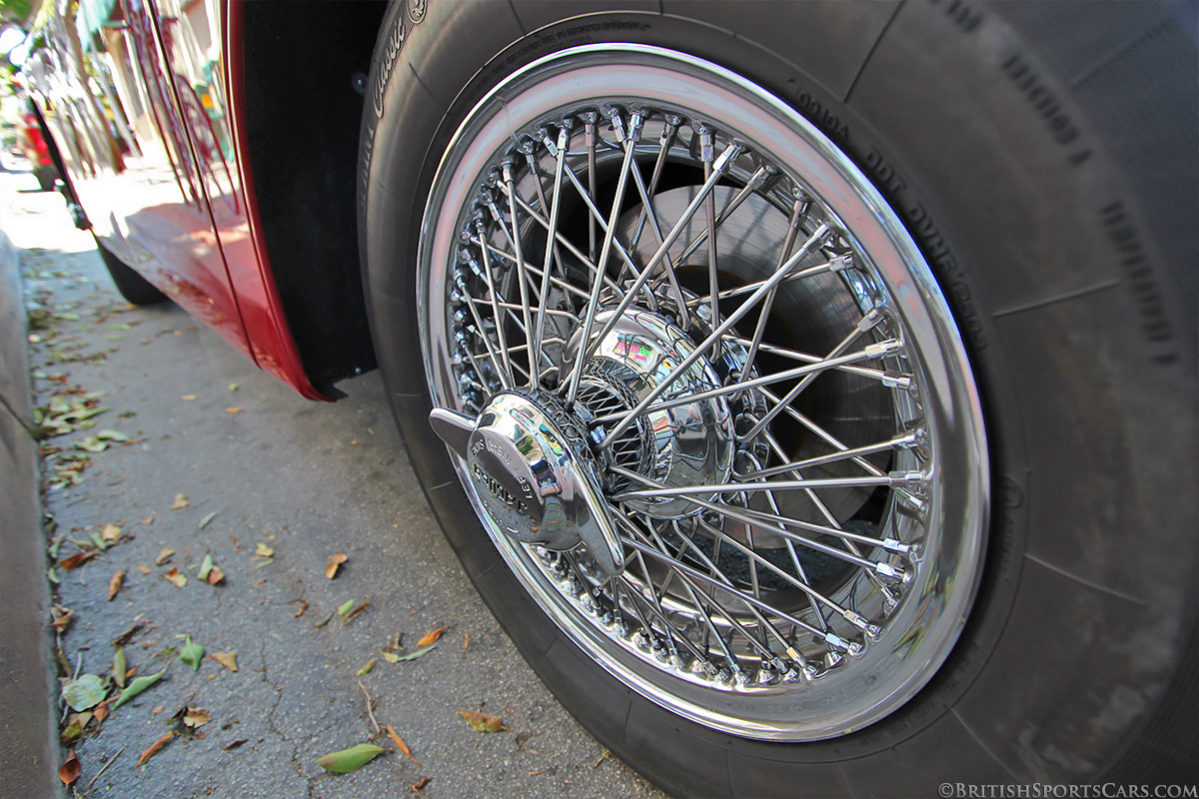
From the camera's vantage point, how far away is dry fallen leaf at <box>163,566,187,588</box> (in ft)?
6.32

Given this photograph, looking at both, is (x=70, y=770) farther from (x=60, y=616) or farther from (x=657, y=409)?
(x=657, y=409)

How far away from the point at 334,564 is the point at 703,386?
136cm

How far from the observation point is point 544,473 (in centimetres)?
111

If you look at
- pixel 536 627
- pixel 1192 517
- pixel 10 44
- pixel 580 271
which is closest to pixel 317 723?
pixel 536 627

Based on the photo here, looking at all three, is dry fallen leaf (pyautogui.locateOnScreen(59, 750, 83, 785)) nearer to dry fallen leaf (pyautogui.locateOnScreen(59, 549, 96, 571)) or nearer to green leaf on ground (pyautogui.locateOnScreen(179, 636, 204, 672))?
green leaf on ground (pyautogui.locateOnScreen(179, 636, 204, 672))

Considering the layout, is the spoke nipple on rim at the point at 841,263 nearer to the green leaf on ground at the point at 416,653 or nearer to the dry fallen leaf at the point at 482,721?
the dry fallen leaf at the point at 482,721

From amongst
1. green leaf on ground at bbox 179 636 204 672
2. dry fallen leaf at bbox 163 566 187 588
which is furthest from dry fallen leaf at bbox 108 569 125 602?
green leaf on ground at bbox 179 636 204 672

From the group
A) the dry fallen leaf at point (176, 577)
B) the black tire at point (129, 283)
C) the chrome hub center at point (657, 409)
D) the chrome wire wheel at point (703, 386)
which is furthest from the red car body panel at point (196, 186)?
the black tire at point (129, 283)

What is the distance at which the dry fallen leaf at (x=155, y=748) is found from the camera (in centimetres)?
143

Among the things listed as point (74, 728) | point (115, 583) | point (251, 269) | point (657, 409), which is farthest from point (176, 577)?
point (657, 409)

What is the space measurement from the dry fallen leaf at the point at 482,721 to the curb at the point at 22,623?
802 mm

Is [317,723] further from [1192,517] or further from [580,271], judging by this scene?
[1192,517]

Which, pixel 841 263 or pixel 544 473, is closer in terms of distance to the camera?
pixel 841 263

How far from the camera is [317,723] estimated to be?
4.86 ft
